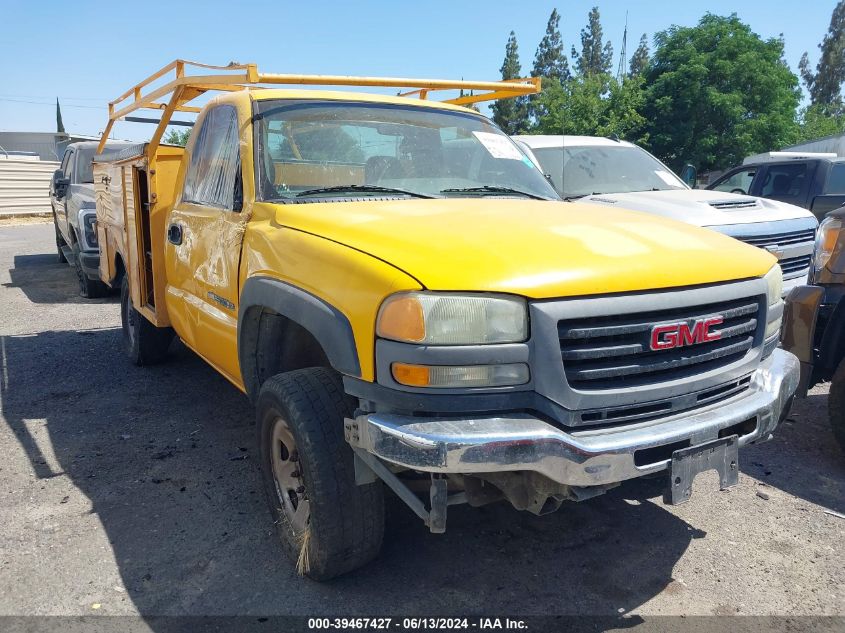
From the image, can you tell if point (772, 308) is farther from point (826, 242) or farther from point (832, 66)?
point (832, 66)


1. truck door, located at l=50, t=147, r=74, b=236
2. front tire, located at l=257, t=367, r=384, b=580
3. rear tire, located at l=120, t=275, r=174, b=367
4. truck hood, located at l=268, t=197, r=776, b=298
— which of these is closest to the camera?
truck hood, located at l=268, t=197, r=776, b=298

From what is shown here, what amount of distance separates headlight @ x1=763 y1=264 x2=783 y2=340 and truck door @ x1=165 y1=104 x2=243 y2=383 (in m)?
2.39

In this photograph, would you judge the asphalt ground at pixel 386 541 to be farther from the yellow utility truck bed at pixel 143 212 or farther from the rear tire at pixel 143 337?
the rear tire at pixel 143 337

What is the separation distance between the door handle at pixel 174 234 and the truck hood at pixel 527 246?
55.4 inches

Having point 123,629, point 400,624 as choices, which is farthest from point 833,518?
point 123,629

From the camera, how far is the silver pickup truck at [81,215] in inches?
345

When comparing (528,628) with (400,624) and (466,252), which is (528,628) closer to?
(400,624)

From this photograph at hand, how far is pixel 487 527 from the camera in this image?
3379 mm

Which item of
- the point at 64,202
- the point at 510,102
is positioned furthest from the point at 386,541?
the point at 510,102

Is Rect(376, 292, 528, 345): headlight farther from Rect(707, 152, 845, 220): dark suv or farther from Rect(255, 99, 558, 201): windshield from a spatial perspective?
Rect(707, 152, 845, 220): dark suv

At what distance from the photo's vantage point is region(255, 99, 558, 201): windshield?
135 inches

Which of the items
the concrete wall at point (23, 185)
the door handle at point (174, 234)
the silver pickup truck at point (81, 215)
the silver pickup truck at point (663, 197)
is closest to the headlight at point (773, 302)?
the silver pickup truck at point (663, 197)

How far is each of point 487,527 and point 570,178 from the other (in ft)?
15.6

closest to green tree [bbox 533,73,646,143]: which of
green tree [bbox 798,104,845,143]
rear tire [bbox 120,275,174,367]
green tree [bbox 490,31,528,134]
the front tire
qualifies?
green tree [bbox 798,104,845,143]
